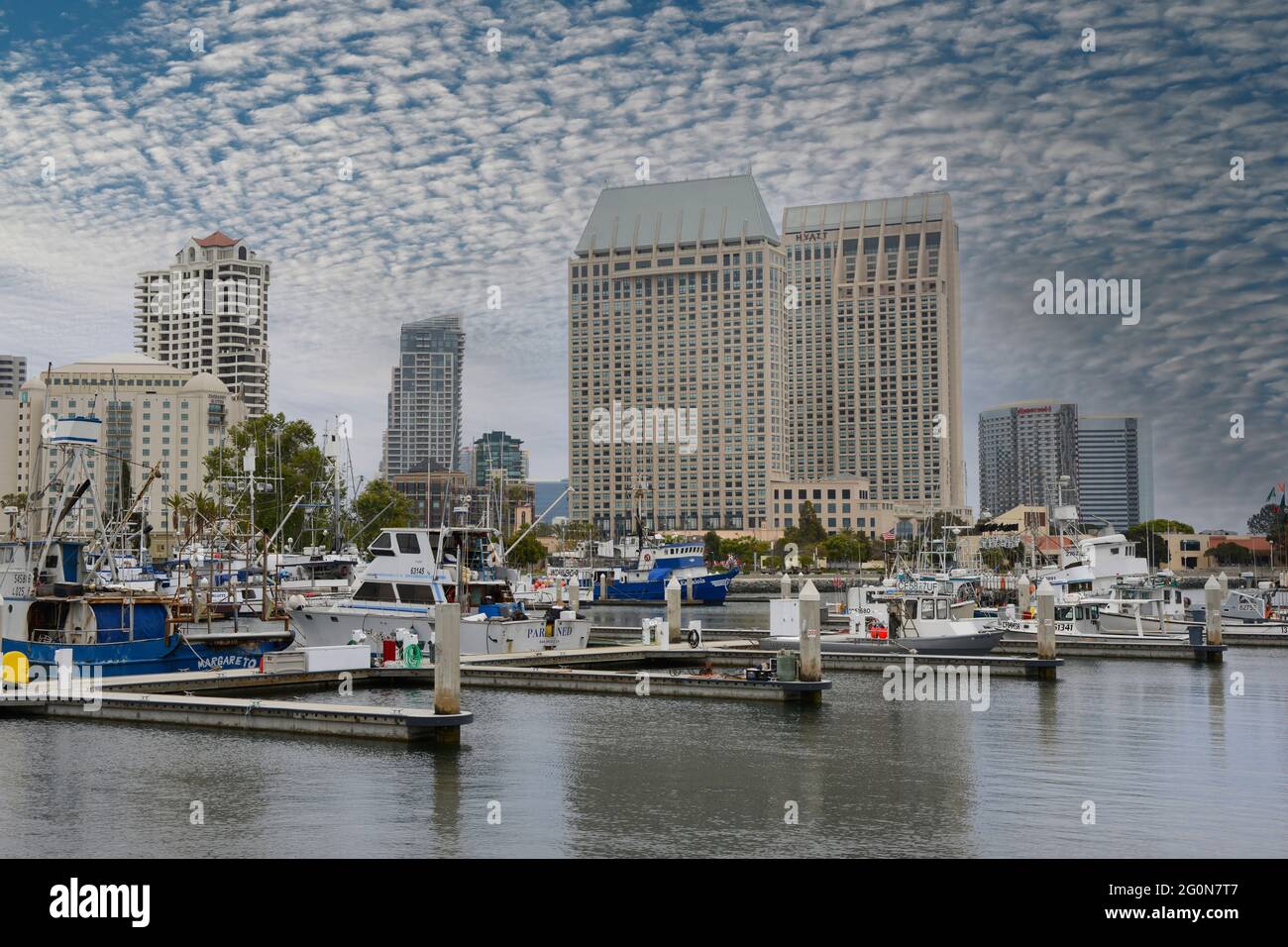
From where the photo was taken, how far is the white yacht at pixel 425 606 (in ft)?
175

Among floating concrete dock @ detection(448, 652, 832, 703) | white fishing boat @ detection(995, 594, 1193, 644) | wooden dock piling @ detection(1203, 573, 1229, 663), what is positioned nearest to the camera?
floating concrete dock @ detection(448, 652, 832, 703)

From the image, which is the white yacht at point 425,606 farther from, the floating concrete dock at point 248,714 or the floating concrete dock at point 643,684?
the floating concrete dock at point 248,714

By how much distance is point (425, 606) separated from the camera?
177 ft

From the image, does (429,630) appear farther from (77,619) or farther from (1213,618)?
(1213,618)

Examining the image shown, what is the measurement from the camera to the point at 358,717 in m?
33.0

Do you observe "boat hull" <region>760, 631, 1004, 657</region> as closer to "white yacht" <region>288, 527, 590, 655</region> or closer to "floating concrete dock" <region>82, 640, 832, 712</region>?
"floating concrete dock" <region>82, 640, 832, 712</region>

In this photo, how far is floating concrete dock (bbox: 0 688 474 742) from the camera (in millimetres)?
32344

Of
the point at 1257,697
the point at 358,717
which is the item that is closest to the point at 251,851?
the point at 358,717

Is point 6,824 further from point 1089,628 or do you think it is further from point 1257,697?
point 1089,628

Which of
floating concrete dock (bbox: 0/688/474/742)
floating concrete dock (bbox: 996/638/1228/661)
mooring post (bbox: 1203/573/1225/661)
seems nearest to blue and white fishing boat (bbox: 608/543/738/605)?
floating concrete dock (bbox: 996/638/1228/661)

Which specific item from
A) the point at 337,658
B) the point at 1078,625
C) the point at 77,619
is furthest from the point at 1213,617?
the point at 77,619

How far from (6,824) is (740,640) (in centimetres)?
4090

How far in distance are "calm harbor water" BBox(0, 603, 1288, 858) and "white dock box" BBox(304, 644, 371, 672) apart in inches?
185

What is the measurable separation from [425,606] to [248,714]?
19.1 metres
